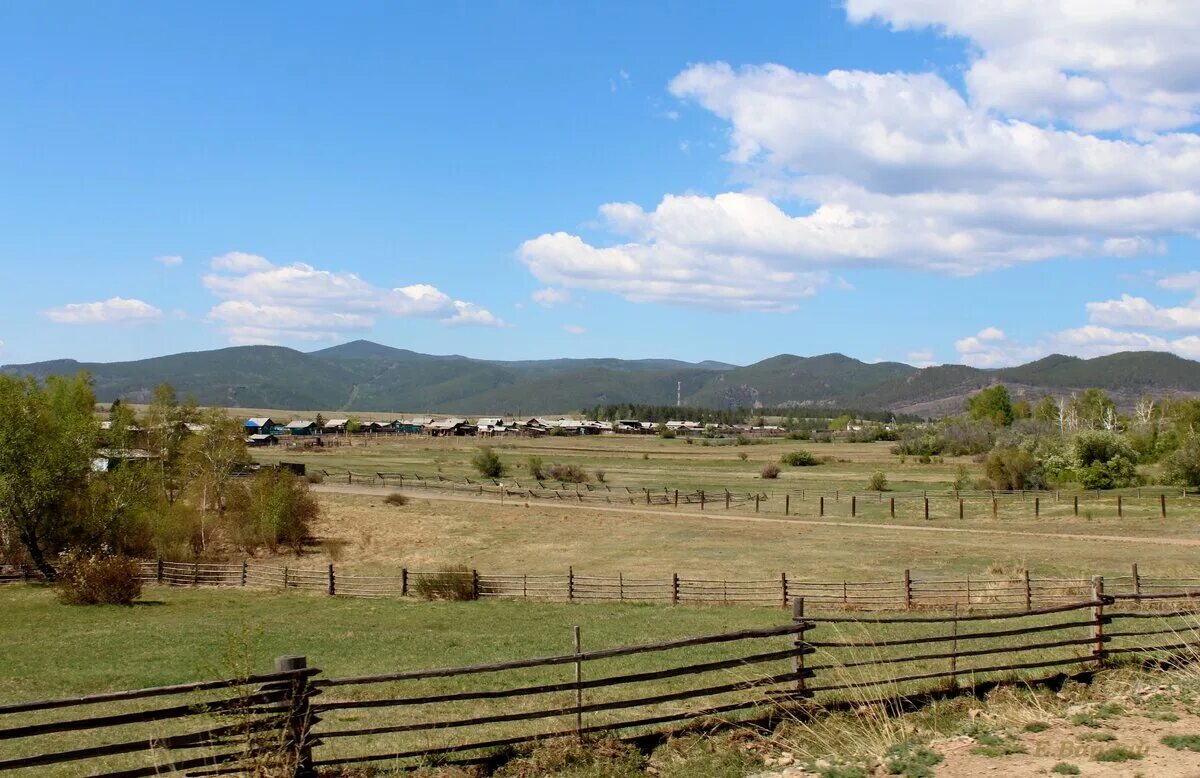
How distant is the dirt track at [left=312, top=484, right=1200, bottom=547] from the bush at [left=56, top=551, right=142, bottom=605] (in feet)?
113

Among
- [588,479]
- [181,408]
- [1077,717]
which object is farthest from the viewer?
[588,479]

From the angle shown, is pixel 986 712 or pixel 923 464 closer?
pixel 986 712

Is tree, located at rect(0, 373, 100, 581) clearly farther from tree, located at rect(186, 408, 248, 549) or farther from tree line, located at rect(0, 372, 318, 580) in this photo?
tree, located at rect(186, 408, 248, 549)

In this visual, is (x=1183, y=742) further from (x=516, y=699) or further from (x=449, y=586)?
(x=449, y=586)

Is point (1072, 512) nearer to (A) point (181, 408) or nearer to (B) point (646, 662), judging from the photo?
(B) point (646, 662)

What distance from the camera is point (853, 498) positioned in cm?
5816

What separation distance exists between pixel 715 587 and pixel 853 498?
2895 centimetres

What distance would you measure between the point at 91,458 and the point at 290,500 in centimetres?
1150

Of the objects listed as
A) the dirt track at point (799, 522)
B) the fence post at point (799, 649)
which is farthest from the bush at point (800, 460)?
the fence post at point (799, 649)

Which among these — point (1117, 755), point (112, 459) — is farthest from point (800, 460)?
point (1117, 755)

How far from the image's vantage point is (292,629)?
2469 centimetres

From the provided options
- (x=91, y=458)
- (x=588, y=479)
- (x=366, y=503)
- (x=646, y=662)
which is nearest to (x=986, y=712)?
(x=646, y=662)

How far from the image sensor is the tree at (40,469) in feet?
132

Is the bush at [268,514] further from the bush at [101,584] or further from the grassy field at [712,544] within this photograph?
the bush at [101,584]
